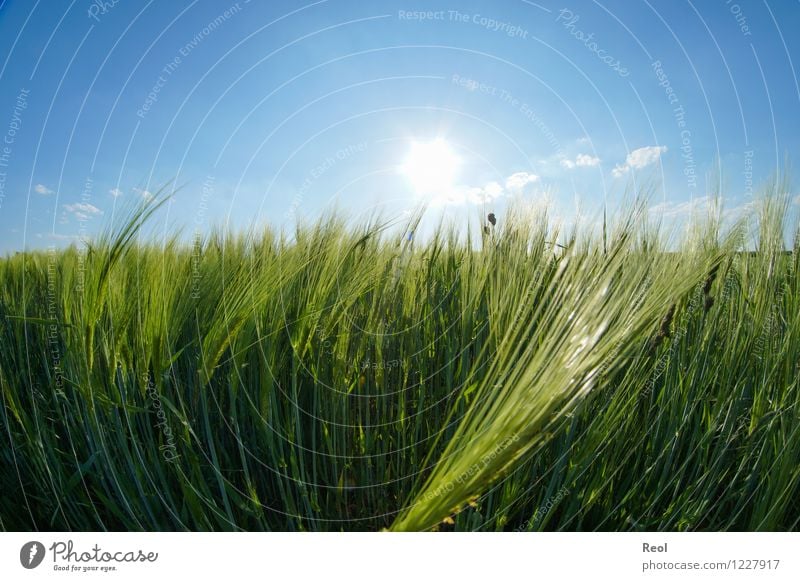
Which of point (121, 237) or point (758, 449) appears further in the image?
point (758, 449)

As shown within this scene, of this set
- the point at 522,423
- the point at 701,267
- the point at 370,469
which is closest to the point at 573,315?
the point at 522,423

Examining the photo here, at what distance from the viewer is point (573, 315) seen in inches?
19.1

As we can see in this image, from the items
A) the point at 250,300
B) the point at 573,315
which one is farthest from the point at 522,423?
the point at 250,300

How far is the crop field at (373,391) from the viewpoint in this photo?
0.63m

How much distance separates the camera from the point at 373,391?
0.73 metres

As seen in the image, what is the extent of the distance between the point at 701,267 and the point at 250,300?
710mm

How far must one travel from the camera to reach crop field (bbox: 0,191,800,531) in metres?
0.63
